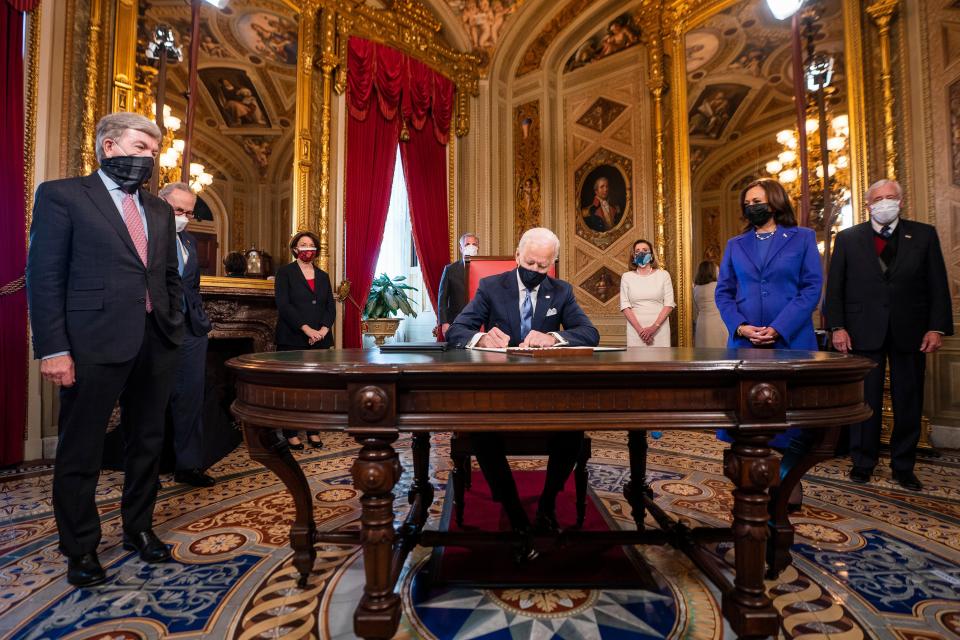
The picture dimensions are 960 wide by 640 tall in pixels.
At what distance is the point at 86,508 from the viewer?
5.94 ft

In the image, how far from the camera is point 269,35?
205 inches

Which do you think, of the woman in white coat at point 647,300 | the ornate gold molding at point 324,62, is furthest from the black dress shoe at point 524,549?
the ornate gold molding at point 324,62

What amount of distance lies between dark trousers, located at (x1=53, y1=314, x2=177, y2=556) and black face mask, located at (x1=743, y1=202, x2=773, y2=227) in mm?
2740

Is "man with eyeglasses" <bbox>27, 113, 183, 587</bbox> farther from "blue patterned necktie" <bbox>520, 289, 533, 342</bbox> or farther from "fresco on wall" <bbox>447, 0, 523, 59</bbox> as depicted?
"fresco on wall" <bbox>447, 0, 523, 59</bbox>

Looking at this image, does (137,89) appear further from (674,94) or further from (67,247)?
(674,94)

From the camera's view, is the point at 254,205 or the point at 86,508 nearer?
the point at 86,508

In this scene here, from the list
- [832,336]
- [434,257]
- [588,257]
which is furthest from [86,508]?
[588,257]

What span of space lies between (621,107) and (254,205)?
15.6 ft

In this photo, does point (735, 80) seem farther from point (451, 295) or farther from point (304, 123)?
point (304, 123)

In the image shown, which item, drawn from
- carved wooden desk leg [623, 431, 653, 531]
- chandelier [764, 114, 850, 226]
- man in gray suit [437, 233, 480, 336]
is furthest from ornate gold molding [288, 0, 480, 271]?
chandelier [764, 114, 850, 226]

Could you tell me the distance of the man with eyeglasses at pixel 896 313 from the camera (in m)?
2.98

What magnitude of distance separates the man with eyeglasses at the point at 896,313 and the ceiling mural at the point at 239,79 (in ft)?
17.2

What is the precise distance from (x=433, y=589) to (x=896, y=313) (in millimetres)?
3268

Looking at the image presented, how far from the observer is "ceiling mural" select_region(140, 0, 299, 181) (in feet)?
14.6
